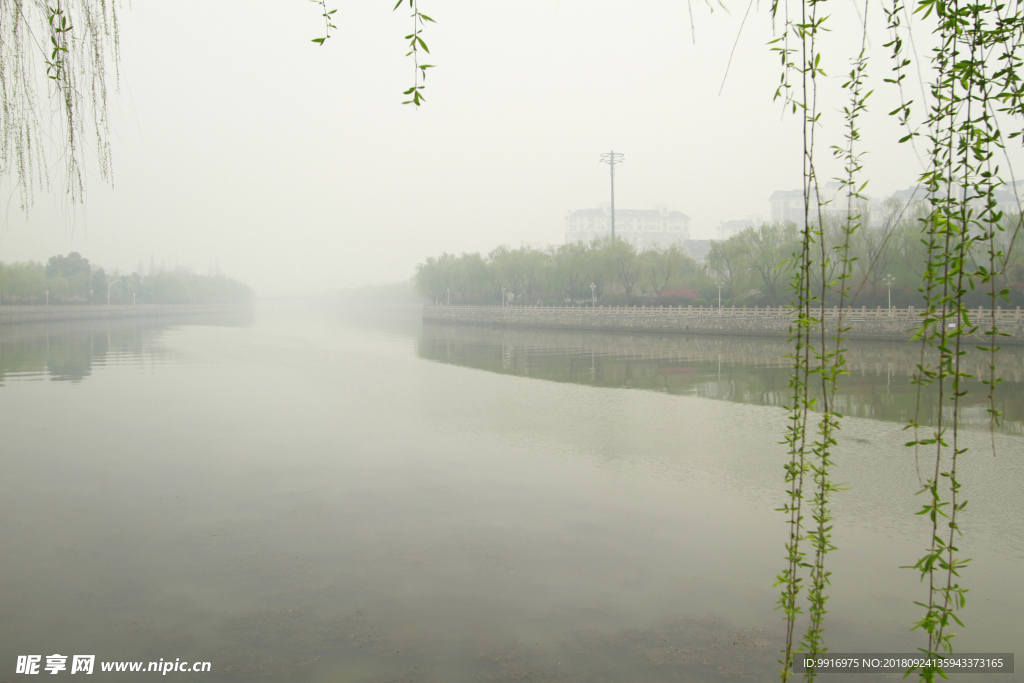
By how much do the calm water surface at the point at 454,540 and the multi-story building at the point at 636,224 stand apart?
6243 inches

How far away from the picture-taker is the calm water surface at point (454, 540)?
399 centimetres

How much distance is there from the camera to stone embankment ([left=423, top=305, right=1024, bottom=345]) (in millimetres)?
30266

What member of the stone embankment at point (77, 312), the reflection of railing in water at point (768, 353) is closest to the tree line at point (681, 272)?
the reflection of railing in water at point (768, 353)

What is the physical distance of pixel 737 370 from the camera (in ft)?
63.9

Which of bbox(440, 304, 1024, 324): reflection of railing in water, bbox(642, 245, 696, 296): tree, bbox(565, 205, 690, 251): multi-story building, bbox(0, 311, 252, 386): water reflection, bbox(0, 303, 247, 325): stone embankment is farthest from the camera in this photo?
bbox(565, 205, 690, 251): multi-story building

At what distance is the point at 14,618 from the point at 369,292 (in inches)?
7756

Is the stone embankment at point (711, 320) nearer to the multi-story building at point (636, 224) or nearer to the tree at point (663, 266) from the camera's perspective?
the tree at point (663, 266)

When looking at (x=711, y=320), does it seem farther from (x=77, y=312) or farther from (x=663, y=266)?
(x=77, y=312)

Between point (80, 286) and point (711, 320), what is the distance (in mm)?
68856

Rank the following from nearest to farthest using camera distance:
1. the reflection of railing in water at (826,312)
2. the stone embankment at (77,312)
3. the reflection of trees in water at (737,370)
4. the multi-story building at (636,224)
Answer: the reflection of trees in water at (737,370) → the reflection of railing in water at (826,312) → the stone embankment at (77,312) → the multi-story building at (636,224)

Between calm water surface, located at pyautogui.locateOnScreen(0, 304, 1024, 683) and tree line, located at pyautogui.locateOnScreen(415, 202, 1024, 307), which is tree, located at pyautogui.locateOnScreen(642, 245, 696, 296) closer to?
tree line, located at pyautogui.locateOnScreen(415, 202, 1024, 307)

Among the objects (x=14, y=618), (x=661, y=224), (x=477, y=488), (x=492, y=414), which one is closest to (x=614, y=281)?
(x=492, y=414)

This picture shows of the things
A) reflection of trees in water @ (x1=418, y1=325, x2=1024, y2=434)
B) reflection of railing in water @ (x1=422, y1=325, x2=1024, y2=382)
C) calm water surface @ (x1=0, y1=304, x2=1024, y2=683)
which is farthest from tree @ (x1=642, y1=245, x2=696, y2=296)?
calm water surface @ (x1=0, y1=304, x2=1024, y2=683)

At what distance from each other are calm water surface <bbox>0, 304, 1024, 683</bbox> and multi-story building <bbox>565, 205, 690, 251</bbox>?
520 ft
